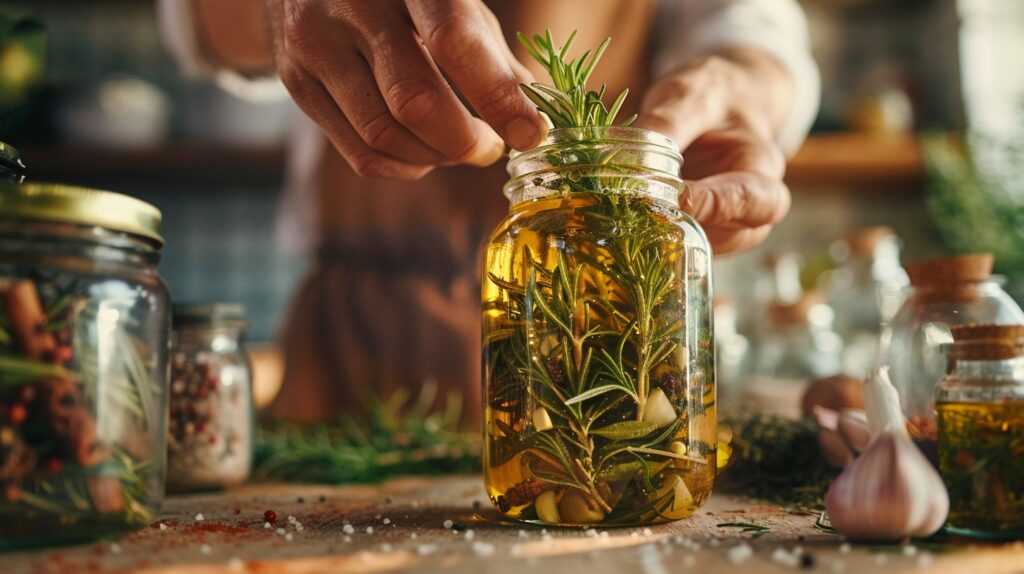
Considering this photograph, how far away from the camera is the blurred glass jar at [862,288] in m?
1.85

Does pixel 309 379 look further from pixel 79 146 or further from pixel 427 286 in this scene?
pixel 79 146

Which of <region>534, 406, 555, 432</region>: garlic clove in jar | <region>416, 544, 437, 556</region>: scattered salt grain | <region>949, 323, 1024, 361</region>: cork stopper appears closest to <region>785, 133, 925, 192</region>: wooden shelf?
<region>949, 323, 1024, 361</region>: cork stopper

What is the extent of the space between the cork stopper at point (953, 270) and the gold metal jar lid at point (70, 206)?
0.83 m

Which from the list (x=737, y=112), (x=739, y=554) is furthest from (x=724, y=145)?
(x=739, y=554)

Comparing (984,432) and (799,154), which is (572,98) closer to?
(984,432)

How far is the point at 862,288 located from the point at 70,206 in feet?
5.86

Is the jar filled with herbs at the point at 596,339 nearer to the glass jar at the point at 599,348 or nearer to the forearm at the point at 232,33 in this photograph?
the glass jar at the point at 599,348

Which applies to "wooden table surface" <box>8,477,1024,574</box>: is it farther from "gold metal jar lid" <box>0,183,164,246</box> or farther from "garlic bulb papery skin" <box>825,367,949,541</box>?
"gold metal jar lid" <box>0,183,164,246</box>

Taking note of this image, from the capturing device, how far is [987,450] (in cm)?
62

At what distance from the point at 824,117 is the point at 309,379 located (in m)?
1.96

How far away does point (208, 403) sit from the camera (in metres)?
0.92

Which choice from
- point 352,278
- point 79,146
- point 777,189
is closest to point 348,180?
point 352,278

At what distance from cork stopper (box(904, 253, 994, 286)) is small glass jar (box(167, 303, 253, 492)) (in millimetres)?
833

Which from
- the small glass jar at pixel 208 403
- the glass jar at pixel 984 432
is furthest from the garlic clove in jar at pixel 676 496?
the small glass jar at pixel 208 403
